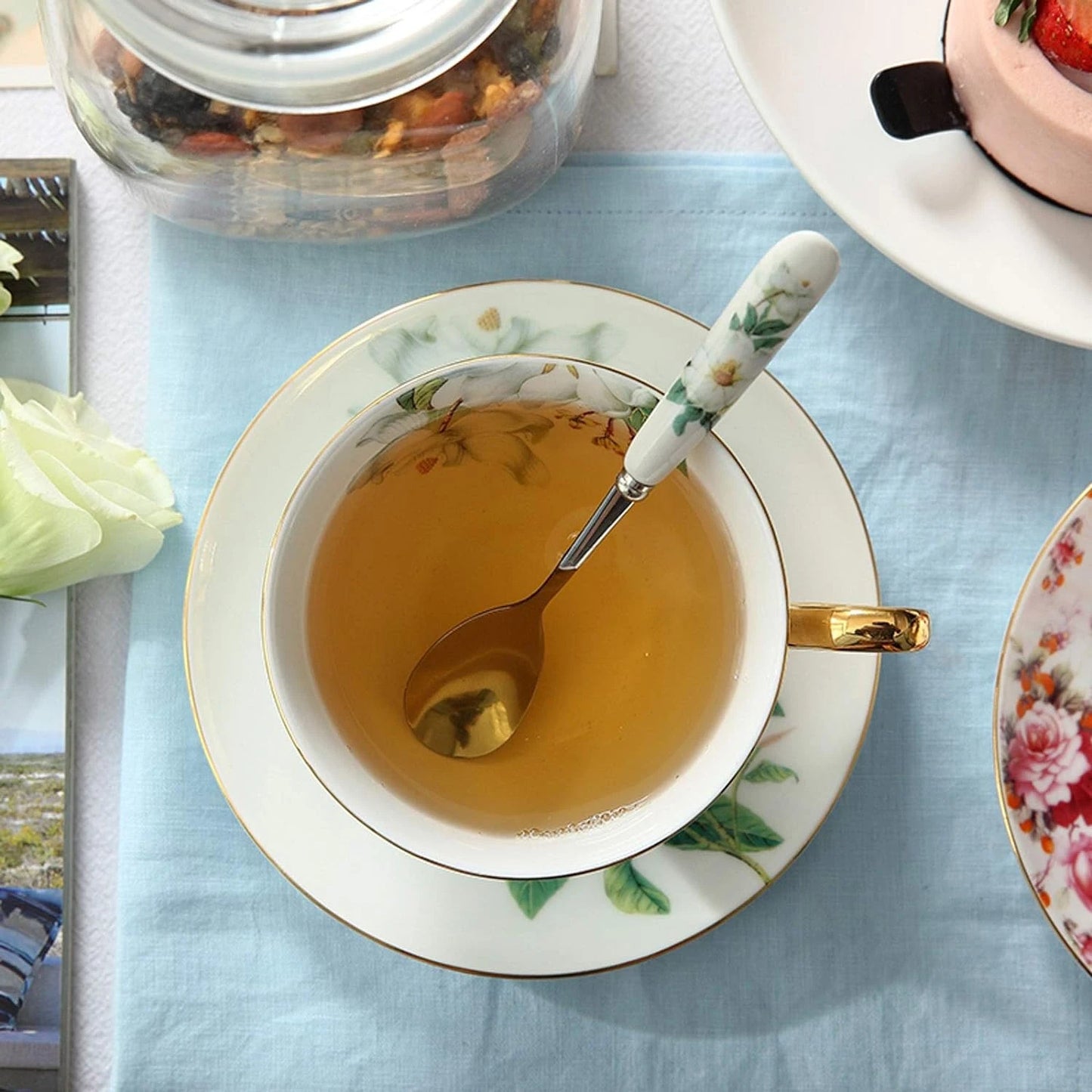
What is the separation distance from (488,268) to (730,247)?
0.50ft

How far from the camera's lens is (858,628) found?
0.56 metres

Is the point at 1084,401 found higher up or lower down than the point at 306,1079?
A: higher up

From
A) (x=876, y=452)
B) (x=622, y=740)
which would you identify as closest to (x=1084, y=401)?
(x=876, y=452)

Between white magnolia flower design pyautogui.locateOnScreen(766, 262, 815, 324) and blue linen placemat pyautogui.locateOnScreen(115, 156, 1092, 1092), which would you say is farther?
blue linen placemat pyautogui.locateOnScreen(115, 156, 1092, 1092)

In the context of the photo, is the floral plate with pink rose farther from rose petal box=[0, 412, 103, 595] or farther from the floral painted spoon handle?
rose petal box=[0, 412, 103, 595]

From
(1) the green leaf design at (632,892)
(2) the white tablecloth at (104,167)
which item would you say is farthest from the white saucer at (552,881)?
(2) the white tablecloth at (104,167)

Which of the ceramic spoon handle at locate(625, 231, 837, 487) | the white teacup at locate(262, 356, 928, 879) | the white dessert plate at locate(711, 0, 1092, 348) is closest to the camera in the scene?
the ceramic spoon handle at locate(625, 231, 837, 487)

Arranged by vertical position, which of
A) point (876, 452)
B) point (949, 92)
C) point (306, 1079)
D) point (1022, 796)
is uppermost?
point (949, 92)

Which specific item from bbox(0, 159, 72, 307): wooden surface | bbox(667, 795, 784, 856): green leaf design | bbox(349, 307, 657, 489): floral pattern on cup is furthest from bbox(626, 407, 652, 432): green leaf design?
bbox(0, 159, 72, 307): wooden surface

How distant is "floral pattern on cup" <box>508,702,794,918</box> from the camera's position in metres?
0.65

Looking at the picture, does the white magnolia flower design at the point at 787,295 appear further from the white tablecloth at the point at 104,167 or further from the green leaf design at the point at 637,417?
the white tablecloth at the point at 104,167

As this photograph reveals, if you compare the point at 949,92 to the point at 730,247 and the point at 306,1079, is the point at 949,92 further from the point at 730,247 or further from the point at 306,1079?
the point at 306,1079

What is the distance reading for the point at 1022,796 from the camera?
0.67 meters

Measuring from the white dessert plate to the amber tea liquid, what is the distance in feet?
0.68
